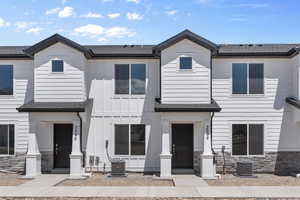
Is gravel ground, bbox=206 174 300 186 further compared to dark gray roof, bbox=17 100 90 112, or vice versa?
dark gray roof, bbox=17 100 90 112

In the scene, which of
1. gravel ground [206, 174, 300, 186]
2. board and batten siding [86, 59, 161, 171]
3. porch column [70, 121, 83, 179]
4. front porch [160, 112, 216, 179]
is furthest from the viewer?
board and batten siding [86, 59, 161, 171]

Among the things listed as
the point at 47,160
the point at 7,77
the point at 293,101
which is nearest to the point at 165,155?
the point at 47,160

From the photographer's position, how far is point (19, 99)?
17.5 metres

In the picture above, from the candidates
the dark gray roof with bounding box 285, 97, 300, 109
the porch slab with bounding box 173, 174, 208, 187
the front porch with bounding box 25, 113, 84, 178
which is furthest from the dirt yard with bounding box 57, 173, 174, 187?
the dark gray roof with bounding box 285, 97, 300, 109

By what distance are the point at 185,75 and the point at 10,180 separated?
899 centimetres

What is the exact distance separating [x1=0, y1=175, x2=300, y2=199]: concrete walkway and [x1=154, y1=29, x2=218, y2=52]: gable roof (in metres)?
6.24

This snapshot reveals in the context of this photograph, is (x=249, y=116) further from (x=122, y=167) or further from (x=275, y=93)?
(x=122, y=167)

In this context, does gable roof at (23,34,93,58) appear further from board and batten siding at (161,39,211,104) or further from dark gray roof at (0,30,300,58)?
board and batten siding at (161,39,211,104)

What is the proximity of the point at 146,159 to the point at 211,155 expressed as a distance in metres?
3.30

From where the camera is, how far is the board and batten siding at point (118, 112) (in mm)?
17234

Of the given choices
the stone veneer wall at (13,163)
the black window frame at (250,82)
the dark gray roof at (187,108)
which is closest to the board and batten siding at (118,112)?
the dark gray roof at (187,108)

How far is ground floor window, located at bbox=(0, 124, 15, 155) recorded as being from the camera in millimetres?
17500

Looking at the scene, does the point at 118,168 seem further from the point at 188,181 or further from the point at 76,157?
the point at 188,181

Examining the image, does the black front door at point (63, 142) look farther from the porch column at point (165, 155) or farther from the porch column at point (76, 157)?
the porch column at point (165, 155)
